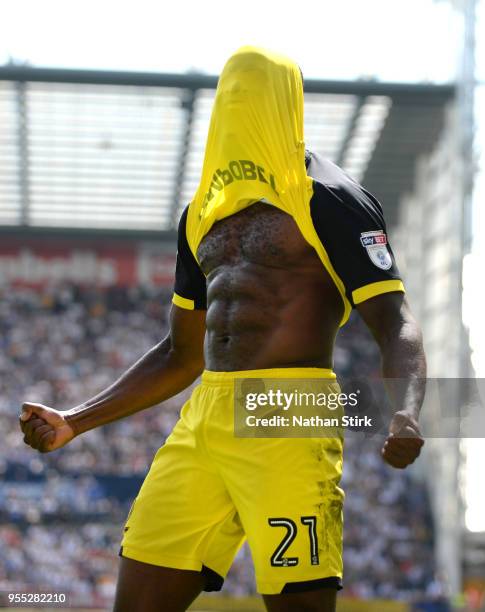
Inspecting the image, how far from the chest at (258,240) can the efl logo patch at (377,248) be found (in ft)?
0.66

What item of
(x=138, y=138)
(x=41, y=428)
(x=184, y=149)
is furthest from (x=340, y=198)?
(x=184, y=149)

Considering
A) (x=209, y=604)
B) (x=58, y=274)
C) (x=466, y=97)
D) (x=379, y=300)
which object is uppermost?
(x=466, y=97)

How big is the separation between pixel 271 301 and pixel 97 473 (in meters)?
22.6

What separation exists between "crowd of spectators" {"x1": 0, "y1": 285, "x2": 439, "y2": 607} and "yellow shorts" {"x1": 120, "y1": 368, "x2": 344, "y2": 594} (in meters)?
16.8

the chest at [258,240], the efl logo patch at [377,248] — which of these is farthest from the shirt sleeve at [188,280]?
the efl logo patch at [377,248]

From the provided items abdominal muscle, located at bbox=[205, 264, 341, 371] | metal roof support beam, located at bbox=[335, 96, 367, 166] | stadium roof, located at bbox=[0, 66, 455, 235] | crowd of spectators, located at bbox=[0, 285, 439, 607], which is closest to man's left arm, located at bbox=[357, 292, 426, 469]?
abdominal muscle, located at bbox=[205, 264, 341, 371]

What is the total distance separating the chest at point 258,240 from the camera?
3.46 meters

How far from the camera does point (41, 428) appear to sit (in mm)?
3666

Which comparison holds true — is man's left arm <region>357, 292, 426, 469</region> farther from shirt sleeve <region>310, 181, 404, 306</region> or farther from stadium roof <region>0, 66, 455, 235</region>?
stadium roof <region>0, 66, 455, 235</region>

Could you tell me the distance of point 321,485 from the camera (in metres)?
3.33

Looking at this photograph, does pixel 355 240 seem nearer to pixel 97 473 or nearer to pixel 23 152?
pixel 97 473

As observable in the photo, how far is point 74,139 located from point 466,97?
30.3 ft

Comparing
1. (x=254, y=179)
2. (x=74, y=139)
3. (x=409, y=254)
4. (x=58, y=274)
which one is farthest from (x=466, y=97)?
(x=254, y=179)

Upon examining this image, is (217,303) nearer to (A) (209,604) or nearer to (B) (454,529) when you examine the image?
(A) (209,604)
